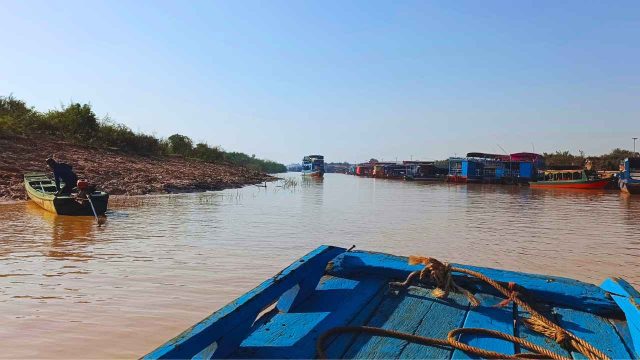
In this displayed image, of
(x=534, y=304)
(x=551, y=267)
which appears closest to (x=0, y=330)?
(x=534, y=304)

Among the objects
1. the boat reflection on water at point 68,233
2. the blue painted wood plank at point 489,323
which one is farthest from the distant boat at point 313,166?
the blue painted wood plank at point 489,323

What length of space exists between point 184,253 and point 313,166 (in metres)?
60.3

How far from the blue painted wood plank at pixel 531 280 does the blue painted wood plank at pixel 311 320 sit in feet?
0.29

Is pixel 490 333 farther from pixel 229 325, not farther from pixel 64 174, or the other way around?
pixel 64 174

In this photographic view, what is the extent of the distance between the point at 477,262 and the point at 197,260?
512 cm

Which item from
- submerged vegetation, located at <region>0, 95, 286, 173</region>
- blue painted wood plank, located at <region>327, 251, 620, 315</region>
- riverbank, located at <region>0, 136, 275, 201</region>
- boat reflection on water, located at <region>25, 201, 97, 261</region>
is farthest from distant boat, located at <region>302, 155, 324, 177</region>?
blue painted wood plank, located at <region>327, 251, 620, 315</region>

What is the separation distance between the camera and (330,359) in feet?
6.91

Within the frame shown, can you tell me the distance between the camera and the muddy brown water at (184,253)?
4.43 metres

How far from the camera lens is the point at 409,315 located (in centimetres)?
268

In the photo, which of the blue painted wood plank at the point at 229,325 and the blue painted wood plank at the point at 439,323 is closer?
the blue painted wood plank at the point at 229,325

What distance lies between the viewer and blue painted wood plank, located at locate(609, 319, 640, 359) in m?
2.21

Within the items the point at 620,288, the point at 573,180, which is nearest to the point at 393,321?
the point at 620,288

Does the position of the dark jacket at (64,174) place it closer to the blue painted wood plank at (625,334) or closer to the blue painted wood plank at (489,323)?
the blue painted wood plank at (489,323)

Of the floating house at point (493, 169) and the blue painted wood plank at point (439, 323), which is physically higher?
the floating house at point (493, 169)
